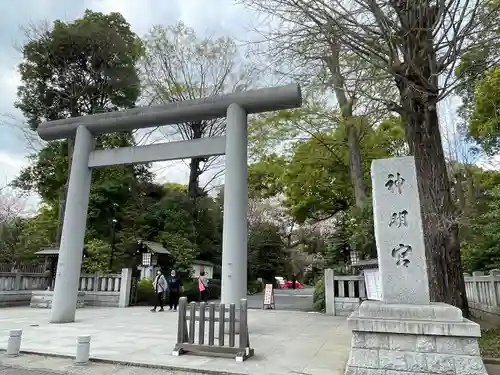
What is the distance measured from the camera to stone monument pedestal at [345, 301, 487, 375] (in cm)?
437

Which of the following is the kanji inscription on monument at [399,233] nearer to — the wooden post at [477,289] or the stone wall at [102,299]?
the wooden post at [477,289]

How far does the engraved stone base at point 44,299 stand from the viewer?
1431 centimetres

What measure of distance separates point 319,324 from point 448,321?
5.97 m

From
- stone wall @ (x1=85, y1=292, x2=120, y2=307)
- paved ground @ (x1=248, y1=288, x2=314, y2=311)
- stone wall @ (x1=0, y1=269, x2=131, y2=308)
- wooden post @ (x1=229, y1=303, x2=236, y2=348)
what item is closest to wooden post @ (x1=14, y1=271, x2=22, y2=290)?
stone wall @ (x1=0, y1=269, x2=131, y2=308)

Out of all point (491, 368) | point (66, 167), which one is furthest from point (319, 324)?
point (66, 167)

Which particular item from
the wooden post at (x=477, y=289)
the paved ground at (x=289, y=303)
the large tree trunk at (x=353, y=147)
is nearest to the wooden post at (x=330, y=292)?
the paved ground at (x=289, y=303)

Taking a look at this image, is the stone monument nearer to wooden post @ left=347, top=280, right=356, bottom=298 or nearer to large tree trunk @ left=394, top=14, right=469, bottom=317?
large tree trunk @ left=394, top=14, right=469, bottom=317

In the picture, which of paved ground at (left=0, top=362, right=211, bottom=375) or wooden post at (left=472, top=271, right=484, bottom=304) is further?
wooden post at (left=472, top=271, right=484, bottom=304)

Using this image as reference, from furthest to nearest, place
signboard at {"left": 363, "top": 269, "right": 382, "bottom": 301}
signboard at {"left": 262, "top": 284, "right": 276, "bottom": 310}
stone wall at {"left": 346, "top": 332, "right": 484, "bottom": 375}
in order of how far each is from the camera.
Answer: signboard at {"left": 262, "top": 284, "right": 276, "bottom": 310}
signboard at {"left": 363, "top": 269, "right": 382, "bottom": 301}
stone wall at {"left": 346, "top": 332, "right": 484, "bottom": 375}

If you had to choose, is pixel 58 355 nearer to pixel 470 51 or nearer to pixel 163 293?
pixel 163 293

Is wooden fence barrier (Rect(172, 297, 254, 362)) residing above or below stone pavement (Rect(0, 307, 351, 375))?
above

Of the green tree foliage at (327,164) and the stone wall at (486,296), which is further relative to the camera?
the green tree foliage at (327,164)

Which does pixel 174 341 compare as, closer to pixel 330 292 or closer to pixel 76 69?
pixel 330 292

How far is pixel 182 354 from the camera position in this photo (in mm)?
5988
